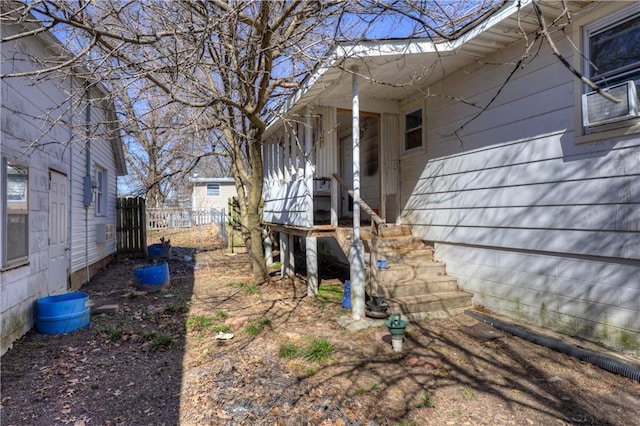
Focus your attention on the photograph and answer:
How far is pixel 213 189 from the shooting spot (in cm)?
2719

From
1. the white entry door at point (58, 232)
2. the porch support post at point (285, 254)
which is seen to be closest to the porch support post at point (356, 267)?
the porch support post at point (285, 254)

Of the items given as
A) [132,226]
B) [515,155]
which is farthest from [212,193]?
[515,155]

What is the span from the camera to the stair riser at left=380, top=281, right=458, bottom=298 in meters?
5.02

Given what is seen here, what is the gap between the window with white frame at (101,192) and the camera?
361 inches

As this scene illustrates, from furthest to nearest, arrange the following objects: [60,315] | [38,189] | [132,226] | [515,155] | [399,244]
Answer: [132,226]
[399,244]
[38,189]
[515,155]
[60,315]

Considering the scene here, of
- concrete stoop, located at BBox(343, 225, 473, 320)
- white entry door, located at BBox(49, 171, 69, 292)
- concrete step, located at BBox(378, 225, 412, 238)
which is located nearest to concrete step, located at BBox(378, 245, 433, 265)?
concrete stoop, located at BBox(343, 225, 473, 320)

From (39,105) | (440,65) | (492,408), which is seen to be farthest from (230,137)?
(492,408)

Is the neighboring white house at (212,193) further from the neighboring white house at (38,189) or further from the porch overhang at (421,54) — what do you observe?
the porch overhang at (421,54)

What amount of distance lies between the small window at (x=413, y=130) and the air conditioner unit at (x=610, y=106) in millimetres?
2945

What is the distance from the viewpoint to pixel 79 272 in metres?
7.23

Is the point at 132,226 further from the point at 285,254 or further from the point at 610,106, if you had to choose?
the point at 610,106

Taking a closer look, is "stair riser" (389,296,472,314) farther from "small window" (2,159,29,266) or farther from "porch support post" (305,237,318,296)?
"small window" (2,159,29,266)

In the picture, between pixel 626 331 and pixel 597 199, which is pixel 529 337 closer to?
pixel 626 331

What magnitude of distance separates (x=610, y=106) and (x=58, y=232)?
7.91 metres
